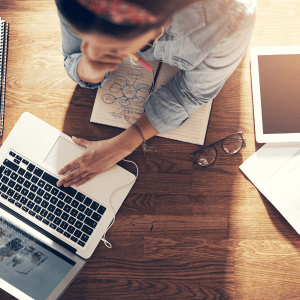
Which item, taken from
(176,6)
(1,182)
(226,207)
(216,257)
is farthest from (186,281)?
(176,6)

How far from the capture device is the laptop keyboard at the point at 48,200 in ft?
2.33

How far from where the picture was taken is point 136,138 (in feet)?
2.40

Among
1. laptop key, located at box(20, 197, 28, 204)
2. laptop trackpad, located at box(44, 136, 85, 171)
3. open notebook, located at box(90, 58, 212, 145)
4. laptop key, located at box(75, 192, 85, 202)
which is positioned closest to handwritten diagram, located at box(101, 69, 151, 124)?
open notebook, located at box(90, 58, 212, 145)

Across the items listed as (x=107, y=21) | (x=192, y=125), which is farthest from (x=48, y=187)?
(x=107, y=21)

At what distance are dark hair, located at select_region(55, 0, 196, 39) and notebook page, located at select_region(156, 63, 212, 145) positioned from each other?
478mm

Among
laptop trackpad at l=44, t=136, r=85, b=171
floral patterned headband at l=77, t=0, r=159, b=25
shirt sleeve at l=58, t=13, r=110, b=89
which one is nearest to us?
floral patterned headband at l=77, t=0, r=159, b=25

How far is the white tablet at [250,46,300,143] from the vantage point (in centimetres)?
75

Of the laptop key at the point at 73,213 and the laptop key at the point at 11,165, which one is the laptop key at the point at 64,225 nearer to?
the laptop key at the point at 73,213

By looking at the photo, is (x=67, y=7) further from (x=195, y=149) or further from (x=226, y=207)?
(x=226, y=207)

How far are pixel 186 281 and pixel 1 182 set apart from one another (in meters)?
0.63

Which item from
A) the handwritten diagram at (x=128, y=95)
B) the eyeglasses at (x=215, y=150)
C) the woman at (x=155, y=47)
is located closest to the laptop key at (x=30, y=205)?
the woman at (x=155, y=47)

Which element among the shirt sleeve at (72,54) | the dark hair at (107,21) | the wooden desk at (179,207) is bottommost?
the wooden desk at (179,207)

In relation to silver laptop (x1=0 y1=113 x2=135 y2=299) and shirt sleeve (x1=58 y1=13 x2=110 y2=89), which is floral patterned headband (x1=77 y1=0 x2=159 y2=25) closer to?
shirt sleeve (x1=58 y1=13 x2=110 y2=89)

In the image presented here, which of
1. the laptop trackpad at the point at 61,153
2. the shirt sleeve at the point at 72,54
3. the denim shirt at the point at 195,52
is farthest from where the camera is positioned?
the laptop trackpad at the point at 61,153
